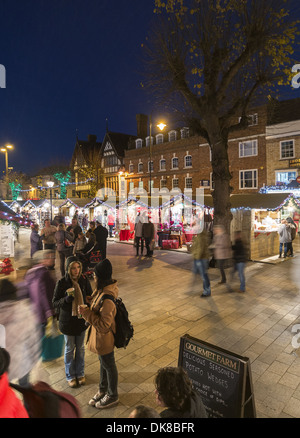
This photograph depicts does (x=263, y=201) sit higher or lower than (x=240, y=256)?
higher

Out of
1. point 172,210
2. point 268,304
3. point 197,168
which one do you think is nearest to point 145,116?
point 197,168

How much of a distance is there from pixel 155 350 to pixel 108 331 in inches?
70.4

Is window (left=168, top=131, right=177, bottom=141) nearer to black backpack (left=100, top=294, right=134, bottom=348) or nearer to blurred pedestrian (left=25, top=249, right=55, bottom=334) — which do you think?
blurred pedestrian (left=25, top=249, right=55, bottom=334)

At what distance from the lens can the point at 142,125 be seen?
39.5 meters

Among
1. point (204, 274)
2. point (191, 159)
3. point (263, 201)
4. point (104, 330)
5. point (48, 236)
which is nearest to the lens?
point (104, 330)

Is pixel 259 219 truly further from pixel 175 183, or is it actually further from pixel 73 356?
pixel 73 356

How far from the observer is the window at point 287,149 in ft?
76.0

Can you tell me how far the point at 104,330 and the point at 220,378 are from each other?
4.28 ft

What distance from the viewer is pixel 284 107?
2423cm

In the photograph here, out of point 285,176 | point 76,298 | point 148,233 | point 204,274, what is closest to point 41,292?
point 76,298

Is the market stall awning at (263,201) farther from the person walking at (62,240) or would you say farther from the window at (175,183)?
the window at (175,183)

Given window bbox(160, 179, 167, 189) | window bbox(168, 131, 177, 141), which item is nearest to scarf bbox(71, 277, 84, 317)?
window bbox(160, 179, 167, 189)

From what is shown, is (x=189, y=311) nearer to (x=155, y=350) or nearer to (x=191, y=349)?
(x=155, y=350)

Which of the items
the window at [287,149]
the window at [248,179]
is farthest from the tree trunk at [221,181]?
the window at [248,179]
